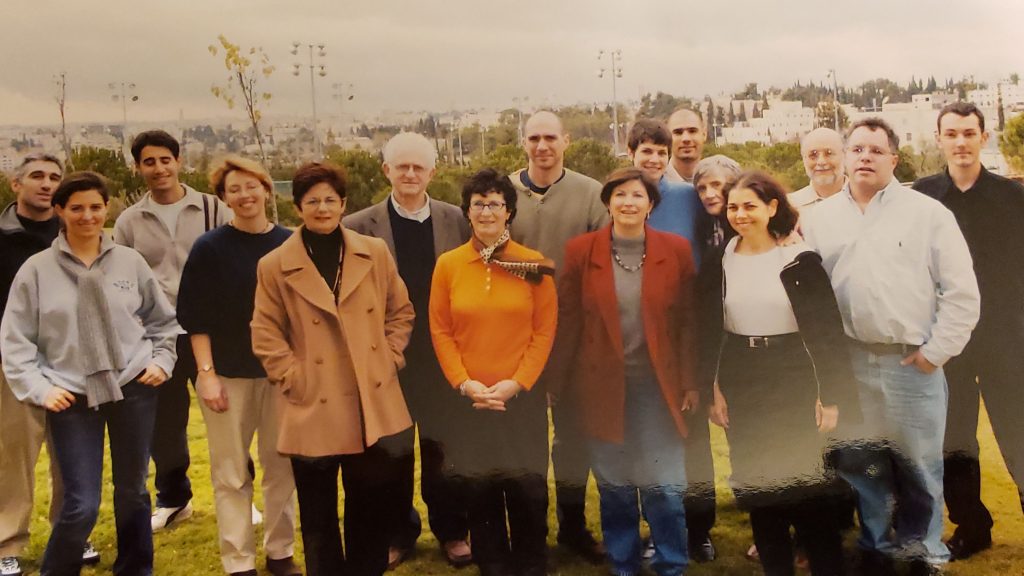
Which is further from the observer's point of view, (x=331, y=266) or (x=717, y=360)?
(x=717, y=360)

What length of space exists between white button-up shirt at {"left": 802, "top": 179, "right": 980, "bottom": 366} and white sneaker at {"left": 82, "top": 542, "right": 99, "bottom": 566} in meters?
2.82

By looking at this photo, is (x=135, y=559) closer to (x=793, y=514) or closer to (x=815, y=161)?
(x=793, y=514)

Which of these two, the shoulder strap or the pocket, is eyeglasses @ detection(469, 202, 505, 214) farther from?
the shoulder strap

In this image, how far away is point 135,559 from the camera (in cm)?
296

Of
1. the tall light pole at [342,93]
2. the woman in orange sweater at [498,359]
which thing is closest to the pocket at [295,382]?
the woman in orange sweater at [498,359]

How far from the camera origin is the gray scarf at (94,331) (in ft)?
9.14

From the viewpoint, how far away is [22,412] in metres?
3.02

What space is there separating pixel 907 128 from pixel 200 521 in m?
3.03

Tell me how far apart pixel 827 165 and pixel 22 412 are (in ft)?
10.1

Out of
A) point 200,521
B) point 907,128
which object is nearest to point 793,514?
point 907,128

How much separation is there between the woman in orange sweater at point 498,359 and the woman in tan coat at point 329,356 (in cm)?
22

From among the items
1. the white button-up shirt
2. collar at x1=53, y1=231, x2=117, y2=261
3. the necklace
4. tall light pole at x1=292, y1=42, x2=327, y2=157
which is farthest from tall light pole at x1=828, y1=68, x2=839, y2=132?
collar at x1=53, y1=231, x2=117, y2=261

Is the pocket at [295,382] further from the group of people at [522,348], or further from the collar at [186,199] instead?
the collar at [186,199]

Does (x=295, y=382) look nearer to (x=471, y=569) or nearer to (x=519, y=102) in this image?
(x=471, y=569)
